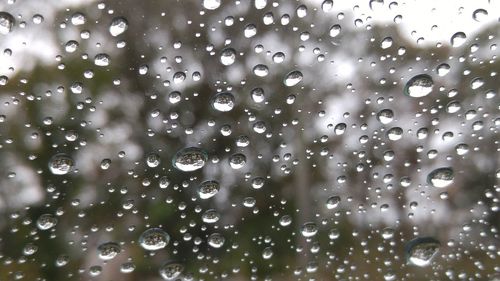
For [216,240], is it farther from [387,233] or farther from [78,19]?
[78,19]

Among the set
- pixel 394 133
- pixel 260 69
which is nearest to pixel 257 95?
pixel 260 69

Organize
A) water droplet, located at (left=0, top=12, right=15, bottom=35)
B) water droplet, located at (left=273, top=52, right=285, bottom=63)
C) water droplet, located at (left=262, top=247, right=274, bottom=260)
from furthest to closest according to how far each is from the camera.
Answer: water droplet, located at (left=262, top=247, right=274, bottom=260)
water droplet, located at (left=273, top=52, right=285, bottom=63)
water droplet, located at (left=0, top=12, right=15, bottom=35)

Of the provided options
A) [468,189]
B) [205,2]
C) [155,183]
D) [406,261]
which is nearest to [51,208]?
[155,183]

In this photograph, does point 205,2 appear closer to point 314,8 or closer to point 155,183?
point 314,8

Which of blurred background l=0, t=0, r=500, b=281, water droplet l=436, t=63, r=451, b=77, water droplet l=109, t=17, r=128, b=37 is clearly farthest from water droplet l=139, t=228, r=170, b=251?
water droplet l=436, t=63, r=451, b=77

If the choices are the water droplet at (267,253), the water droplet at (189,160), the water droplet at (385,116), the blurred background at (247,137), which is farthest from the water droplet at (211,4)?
the water droplet at (267,253)

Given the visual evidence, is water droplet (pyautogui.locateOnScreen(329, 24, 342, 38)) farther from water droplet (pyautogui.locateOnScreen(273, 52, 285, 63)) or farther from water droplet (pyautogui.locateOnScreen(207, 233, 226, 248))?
water droplet (pyautogui.locateOnScreen(207, 233, 226, 248))
